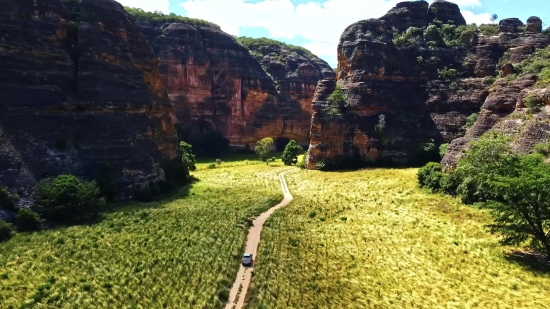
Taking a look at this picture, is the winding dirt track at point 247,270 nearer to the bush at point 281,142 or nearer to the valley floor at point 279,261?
the valley floor at point 279,261

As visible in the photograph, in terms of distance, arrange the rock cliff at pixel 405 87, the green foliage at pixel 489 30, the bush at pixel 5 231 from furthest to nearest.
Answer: the green foliage at pixel 489 30
the rock cliff at pixel 405 87
the bush at pixel 5 231

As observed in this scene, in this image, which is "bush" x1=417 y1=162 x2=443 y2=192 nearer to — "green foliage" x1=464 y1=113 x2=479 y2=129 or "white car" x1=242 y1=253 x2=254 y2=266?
"green foliage" x1=464 y1=113 x2=479 y2=129

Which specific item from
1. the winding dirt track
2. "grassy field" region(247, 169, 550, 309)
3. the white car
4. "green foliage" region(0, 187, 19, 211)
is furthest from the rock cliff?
"green foliage" region(0, 187, 19, 211)

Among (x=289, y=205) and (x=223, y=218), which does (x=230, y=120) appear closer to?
(x=289, y=205)

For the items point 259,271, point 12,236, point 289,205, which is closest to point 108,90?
point 12,236

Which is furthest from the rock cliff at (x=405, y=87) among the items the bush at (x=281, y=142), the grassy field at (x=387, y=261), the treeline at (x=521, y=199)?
the treeline at (x=521, y=199)

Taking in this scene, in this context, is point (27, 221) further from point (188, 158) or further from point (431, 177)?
point (431, 177)

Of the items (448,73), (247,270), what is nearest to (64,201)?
(247,270)
